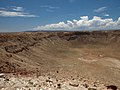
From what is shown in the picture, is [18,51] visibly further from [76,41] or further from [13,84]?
[76,41]

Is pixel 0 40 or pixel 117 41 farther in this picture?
pixel 117 41

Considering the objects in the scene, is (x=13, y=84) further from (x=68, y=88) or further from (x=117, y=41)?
(x=117, y=41)

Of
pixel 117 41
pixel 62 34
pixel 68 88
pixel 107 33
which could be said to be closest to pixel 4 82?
pixel 68 88

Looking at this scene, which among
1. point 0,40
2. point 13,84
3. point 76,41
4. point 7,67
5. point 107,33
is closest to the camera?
point 13,84

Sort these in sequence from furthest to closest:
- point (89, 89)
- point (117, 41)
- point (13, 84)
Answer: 1. point (117, 41)
2. point (89, 89)
3. point (13, 84)

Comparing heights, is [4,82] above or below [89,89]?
above

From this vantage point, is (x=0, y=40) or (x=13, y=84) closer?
(x=13, y=84)

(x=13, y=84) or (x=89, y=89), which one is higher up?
(x=13, y=84)

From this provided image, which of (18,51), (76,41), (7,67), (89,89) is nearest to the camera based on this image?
(89,89)

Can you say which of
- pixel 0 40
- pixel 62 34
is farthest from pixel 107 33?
pixel 0 40
